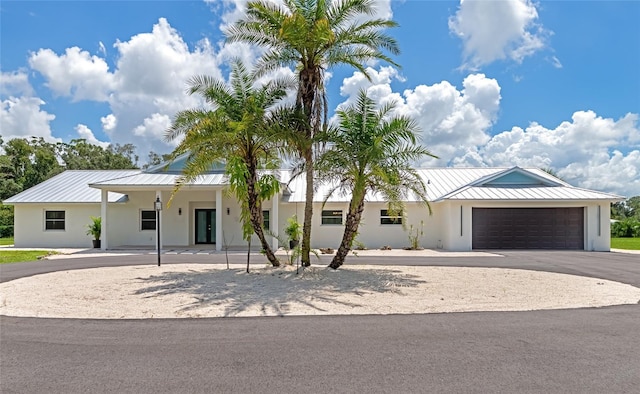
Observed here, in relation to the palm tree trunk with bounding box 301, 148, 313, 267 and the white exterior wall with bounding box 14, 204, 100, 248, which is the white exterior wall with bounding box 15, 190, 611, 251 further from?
the palm tree trunk with bounding box 301, 148, 313, 267

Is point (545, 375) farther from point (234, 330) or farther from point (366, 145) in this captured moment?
point (366, 145)

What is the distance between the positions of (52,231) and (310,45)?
2005 centimetres

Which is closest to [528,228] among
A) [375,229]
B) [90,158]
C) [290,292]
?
[375,229]

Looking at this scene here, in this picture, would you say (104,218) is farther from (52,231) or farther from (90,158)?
(90,158)

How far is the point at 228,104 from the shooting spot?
42.2 feet

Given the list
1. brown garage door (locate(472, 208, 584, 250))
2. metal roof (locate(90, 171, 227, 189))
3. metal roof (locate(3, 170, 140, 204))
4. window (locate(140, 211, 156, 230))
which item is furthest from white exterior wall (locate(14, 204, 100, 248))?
brown garage door (locate(472, 208, 584, 250))

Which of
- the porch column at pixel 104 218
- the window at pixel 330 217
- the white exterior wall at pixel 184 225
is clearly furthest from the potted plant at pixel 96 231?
the window at pixel 330 217

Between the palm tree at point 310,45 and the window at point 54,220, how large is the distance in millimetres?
17617

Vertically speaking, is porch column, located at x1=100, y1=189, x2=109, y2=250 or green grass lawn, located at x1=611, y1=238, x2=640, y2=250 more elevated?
porch column, located at x1=100, y1=189, x2=109, y2=250

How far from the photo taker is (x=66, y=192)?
2491 centimetres

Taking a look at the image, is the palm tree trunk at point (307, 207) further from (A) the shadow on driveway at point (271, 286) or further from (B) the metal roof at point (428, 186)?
(B) the metal roof at point (428, 186)

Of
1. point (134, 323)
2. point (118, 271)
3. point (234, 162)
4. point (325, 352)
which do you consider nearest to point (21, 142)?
point (118, 271)

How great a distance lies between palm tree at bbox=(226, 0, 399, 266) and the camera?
11641mm

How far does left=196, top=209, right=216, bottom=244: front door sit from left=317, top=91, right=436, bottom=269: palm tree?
1262 cm
